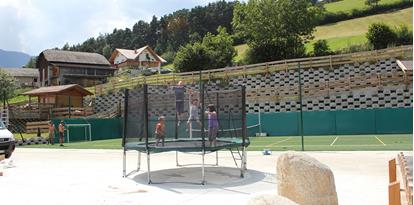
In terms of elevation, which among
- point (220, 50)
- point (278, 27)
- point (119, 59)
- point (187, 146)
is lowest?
point (187, 146)

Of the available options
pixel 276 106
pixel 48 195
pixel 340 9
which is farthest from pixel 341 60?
pixel 340 9

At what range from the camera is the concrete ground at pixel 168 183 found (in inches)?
368

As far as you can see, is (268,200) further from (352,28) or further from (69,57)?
(352,28)

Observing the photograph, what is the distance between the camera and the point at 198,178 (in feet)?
40.1

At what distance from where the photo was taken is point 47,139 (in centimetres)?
3259

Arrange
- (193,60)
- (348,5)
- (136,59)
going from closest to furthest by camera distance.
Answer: (193,60) < (348,5) < (136,59)

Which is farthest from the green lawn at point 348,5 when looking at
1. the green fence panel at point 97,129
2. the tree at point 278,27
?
the green fence panel at point 97,129

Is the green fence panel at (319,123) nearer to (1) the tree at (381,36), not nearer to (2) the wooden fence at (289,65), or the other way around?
(2) the wooden fence at (289,65)

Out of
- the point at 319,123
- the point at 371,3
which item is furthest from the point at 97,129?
the point at 371,3

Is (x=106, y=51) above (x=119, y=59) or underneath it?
above

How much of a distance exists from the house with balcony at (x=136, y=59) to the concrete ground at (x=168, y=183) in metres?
86.0

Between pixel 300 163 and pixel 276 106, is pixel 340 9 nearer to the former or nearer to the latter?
pixel 276 106

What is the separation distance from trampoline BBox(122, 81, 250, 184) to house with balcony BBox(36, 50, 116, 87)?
63.2 m

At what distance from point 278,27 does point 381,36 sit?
13736 mm
